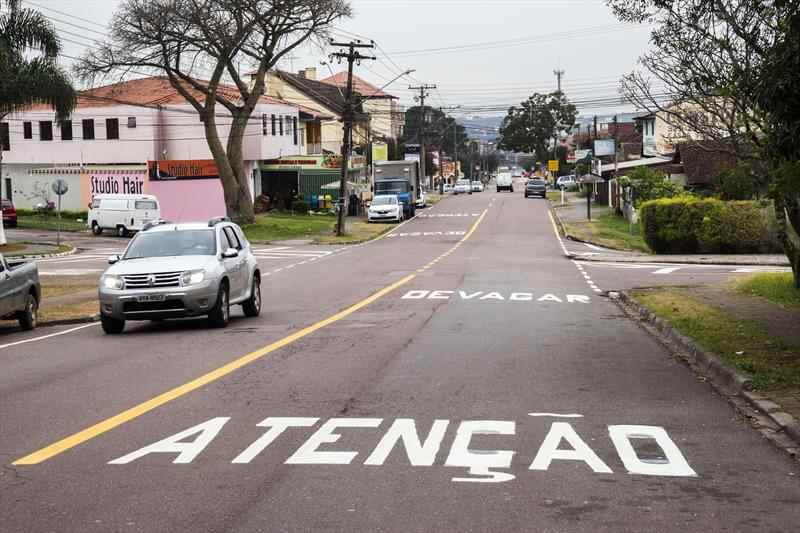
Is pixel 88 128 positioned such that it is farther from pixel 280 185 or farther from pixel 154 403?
pixel 154 403

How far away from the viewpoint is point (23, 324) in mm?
20297

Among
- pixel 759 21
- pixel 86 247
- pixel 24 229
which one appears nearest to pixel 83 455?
pixel 759 21

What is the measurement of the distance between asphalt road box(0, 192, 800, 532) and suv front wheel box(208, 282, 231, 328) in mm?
403

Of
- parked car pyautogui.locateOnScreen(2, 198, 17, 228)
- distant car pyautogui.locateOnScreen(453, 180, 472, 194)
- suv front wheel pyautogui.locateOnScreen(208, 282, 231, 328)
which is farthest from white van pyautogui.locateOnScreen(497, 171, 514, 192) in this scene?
suv front wheel pyautogui.locateOnScreen(208, 282, 231, 328)

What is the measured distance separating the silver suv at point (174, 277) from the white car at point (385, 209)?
162ft

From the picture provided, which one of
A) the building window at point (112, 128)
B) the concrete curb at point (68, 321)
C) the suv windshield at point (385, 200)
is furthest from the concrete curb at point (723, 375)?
the building window at point (112, 128)

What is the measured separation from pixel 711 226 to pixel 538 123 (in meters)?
122

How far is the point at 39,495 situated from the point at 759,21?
1196 centimetres

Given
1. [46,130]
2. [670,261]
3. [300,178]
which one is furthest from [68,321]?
[300,178]

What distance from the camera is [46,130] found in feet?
230

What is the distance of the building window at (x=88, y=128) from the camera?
6969 cm

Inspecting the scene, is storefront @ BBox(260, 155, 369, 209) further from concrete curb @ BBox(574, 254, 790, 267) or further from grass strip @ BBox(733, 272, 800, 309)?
grass strip @ BBox(733, 272, 800, 309)

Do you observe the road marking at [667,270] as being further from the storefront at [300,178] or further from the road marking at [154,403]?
the storefront at [300,178]

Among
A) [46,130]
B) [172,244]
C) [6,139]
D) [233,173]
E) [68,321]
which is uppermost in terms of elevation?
[46,130]
